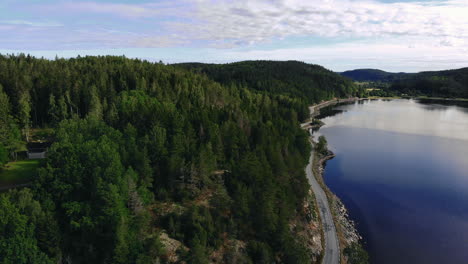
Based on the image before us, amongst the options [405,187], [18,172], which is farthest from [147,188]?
[405,187]

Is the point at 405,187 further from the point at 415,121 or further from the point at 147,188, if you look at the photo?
the point at 415,121

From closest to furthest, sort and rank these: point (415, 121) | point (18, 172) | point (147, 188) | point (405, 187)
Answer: point (147, 188) → point (18, 172) → point (405, 187) → point (415, 121)

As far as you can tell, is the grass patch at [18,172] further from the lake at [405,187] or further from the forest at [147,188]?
the lake at [405,187]

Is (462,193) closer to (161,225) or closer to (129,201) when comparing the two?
(161,225)

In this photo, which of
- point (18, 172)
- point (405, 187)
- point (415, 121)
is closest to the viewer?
point (18, 172)

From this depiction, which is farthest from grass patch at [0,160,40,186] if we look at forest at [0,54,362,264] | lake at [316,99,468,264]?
lake at [316,99,468,264]
